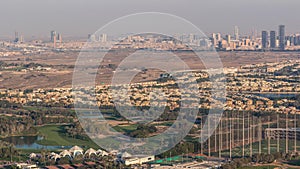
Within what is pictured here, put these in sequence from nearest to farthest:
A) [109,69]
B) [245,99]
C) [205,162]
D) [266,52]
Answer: [205,162], [245,99], [109,69], [266,52]

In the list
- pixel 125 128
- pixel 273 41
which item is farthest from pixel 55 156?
pixel 273 41

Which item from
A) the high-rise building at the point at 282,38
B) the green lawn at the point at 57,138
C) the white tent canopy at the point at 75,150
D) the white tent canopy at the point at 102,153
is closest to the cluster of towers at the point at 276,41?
the high-rise building at the point at 282,38

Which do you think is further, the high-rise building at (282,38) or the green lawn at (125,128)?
the high-rise building at (282,38)

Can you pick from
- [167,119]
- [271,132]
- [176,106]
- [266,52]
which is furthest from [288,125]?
[266,52]

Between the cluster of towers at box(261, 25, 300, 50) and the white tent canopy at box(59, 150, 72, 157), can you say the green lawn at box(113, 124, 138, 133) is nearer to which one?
the white tent canopy at box(59, 150, 72, 157)

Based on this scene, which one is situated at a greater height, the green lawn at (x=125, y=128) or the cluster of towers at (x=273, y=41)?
the cluster of towers at (x=273, y=41)

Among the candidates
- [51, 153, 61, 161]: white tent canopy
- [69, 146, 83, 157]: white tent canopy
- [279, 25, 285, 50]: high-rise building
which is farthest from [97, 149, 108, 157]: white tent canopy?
[279, 25, 285, 50]: high-rise building

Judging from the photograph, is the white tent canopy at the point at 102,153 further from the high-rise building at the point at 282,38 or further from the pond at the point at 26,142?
the high-rise building at the point at 282,38

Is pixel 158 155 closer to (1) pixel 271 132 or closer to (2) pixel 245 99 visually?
(1) pixel 271 132
